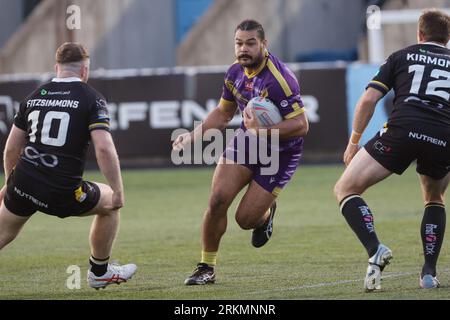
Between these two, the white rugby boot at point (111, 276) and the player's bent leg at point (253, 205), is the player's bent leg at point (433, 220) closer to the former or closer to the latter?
the player's bent leg at point (253, 205)

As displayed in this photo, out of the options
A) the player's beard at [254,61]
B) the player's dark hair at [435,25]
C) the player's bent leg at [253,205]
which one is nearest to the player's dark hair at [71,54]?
the player's beard at [254,61]

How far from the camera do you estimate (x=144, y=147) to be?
22625 mm

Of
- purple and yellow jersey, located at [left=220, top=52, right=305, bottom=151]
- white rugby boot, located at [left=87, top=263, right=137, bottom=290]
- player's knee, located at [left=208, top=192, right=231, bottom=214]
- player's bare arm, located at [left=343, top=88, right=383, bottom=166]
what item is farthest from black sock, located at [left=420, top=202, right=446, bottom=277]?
white rugby boot, located at [left=87, top=263, right=137, bottom=290]

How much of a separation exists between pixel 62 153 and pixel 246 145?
1.87 metres

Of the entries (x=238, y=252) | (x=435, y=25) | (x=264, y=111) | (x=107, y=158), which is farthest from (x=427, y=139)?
(x=238, y=252)

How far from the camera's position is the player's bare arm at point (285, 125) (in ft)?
31.0

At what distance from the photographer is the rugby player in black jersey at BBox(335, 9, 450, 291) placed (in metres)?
8.55

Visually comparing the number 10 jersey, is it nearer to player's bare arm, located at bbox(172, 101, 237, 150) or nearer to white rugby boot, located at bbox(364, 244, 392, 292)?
player's bare arm, located at bbox(172, 101, 237, 150)

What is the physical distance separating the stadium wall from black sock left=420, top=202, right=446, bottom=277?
1282 cm

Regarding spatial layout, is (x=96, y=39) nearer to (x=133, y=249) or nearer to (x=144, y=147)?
(x=144, y=147)

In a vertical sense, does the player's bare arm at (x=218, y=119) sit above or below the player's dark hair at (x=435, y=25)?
below

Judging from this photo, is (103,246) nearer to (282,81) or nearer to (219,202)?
(219,202)
